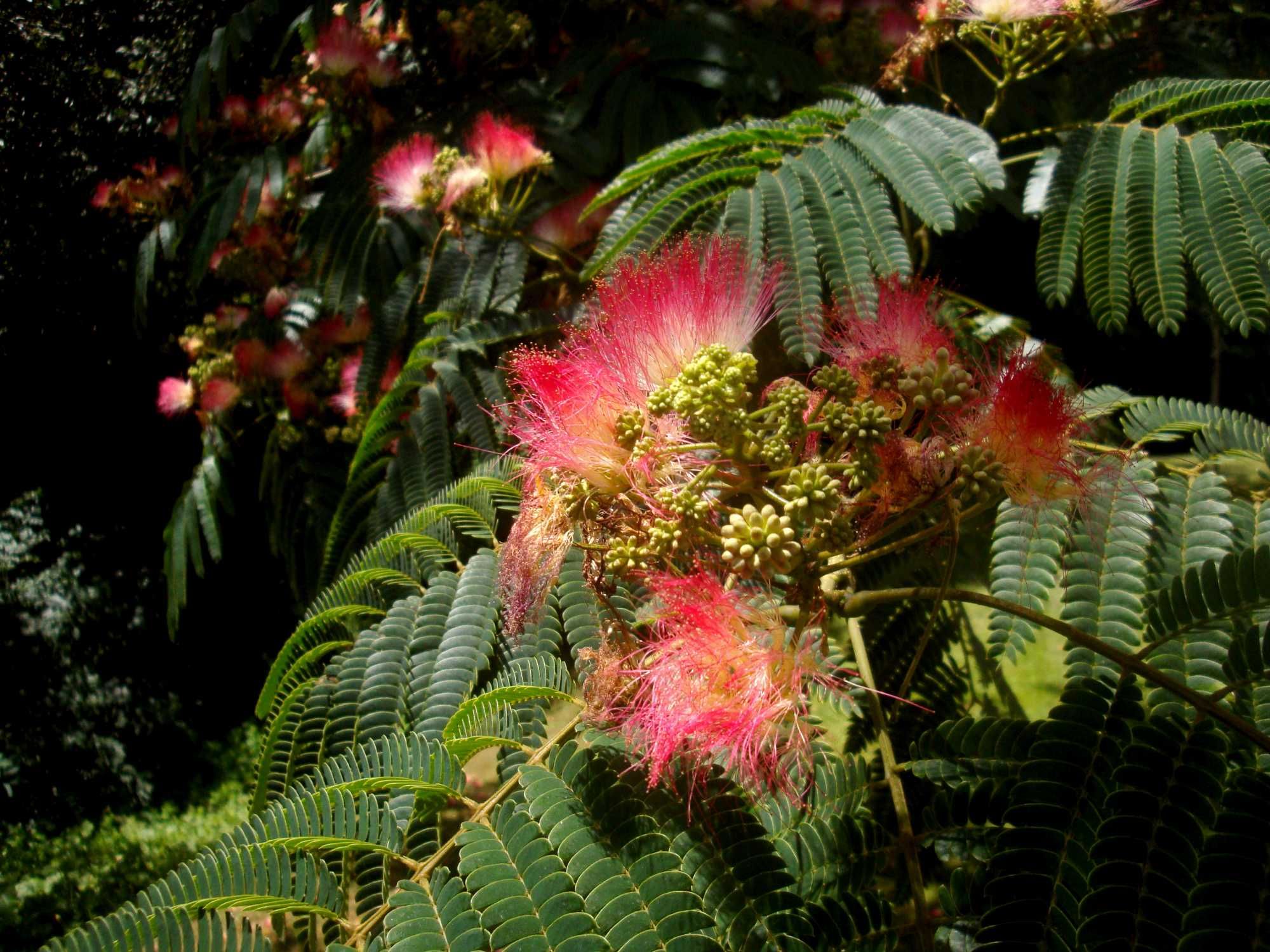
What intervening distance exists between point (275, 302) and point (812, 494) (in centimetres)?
266

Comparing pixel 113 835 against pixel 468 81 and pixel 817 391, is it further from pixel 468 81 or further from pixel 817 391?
pixel 817 391

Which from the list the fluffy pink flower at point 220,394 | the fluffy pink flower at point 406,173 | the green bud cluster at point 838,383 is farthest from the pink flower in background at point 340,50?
the green bud cluster at point 838,383

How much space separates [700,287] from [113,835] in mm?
3447

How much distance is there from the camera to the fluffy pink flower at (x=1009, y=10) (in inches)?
75.0

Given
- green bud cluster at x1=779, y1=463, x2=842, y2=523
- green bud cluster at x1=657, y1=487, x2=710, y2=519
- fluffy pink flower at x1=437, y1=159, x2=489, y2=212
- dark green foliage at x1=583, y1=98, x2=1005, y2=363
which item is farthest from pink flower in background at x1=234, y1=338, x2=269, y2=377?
green bud cluster at x1=779, y1=463, x2=842, y2=523

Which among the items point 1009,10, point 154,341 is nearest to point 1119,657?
point 1009,10

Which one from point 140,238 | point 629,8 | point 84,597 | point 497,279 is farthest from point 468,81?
point 84,597

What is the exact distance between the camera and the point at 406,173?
234 centimetres

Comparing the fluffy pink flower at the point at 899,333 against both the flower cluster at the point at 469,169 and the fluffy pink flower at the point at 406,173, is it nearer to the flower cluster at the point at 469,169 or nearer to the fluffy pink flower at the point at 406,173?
the flower cluster at the point at 469,169

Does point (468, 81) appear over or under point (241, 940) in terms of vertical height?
over

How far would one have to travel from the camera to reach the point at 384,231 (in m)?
2.51

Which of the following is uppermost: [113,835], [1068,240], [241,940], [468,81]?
[468,81]

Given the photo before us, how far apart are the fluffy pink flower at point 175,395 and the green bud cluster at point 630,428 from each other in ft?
8.27

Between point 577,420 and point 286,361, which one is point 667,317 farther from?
point 286,361
